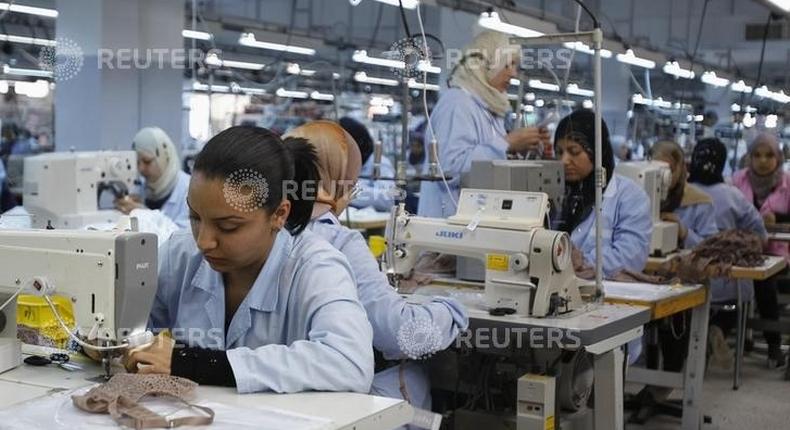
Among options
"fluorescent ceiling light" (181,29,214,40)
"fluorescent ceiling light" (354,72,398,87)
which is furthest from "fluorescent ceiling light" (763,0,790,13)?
"fluorescent ceiling light" (354,72,398,87)

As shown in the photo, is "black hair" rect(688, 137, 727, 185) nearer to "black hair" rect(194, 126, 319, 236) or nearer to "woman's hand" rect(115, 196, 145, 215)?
"woman's hand" rect(115, 196, 145, 215)

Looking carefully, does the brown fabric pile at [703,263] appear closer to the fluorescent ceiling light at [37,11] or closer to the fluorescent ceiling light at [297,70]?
the fluorescent ceiling light at [37,11]

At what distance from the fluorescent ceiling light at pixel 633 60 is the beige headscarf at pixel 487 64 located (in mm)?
5688

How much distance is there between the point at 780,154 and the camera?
579cm

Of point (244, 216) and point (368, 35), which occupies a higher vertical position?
point (368, 35)

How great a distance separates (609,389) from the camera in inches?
106

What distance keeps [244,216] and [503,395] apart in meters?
1.49

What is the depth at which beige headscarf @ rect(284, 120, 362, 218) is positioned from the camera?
2227 mm

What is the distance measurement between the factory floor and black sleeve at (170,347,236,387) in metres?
2.79

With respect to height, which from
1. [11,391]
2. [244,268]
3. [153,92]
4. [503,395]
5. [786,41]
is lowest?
[503,395]

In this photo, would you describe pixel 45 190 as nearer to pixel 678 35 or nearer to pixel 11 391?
pixel 11 391

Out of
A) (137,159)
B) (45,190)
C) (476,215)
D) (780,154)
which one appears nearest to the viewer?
(476,215)

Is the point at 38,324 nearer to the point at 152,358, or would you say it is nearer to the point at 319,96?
the point at 152,358

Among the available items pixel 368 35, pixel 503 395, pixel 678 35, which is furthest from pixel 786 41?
pixel 503 395
